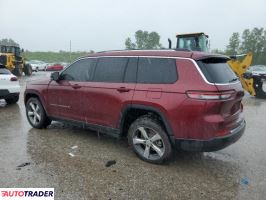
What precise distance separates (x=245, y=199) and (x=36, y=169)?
2.97 metres

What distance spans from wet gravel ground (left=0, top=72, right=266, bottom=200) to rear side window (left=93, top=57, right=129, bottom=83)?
1306mm

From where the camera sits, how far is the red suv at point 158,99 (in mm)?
4078

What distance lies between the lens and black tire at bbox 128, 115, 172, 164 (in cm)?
448

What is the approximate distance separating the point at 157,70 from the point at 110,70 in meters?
1.01

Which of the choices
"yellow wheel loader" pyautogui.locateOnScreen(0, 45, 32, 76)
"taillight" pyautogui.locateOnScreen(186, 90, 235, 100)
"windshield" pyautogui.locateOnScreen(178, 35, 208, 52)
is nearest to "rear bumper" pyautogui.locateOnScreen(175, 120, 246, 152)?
"taillight" pyautogui.locateOnScreen(186, 90, 235, 100)

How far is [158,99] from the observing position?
436 centimetres

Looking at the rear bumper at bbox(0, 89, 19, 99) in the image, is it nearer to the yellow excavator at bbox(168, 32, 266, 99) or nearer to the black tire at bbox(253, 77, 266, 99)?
the yellow excavator at bbox(168, 32, 266, 99)

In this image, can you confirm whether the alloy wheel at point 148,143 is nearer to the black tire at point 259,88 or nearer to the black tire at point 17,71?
the black tire at point 259,88

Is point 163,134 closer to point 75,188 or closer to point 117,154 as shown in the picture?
point 117,154

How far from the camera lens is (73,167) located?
14.7 feet

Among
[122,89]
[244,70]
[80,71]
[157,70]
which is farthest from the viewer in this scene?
[244,70]

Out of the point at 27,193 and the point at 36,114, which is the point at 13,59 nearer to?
the point at 36,114

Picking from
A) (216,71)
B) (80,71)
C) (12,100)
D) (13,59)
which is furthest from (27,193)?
(13,59)

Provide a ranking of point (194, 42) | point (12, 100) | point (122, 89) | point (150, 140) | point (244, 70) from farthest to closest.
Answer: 1. point (194, 42)
2. point (244, 70)
3. point (12, 100)
4. point (122, 89)
5. point (150, 140)
